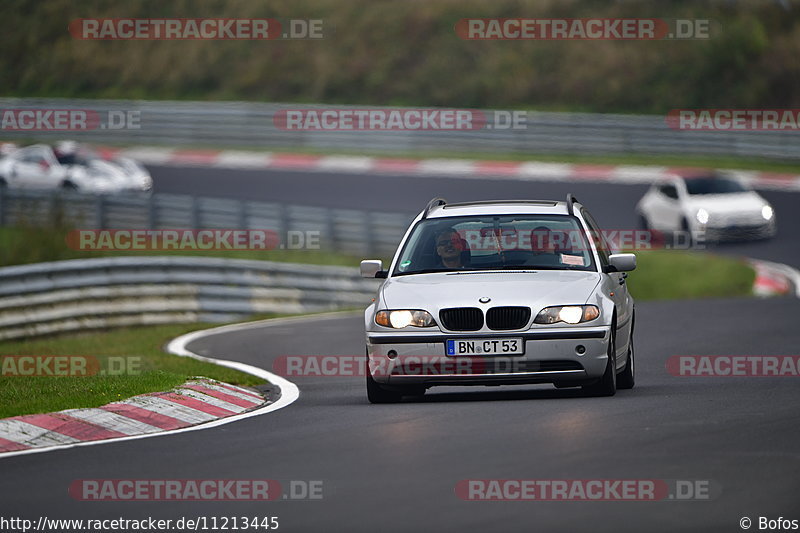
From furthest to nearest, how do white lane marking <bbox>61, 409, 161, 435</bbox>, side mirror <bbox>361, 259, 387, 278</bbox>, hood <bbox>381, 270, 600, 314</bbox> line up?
side mirror <bbox>361, 259, 387, 278</bbox> → hood <bbox>381, 270, 600, 314</bbox> → white lane marking <bbox>61, 409, 161, 435</bbox>

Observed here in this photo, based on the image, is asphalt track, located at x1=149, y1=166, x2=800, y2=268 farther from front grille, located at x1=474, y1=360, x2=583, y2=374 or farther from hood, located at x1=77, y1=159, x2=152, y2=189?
front grille, located at x1=474, y1=360, x2=583, y2=374

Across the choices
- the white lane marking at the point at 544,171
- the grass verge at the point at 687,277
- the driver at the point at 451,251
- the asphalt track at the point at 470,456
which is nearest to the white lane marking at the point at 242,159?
the white lane marking at the point at 544,171

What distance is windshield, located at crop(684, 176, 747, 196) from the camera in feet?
104

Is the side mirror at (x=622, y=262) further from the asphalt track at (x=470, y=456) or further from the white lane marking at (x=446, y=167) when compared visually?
the white lane marking at (x=446, y=167)

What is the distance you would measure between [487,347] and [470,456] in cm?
243

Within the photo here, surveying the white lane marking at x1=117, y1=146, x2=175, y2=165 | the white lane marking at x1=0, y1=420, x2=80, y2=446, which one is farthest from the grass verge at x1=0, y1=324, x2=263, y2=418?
the white lane marking at x1=117, y1=146, x2=175, y2=165

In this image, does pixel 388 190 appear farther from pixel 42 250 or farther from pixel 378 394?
pixel 378 394

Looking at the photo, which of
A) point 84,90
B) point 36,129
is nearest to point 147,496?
point 36,129

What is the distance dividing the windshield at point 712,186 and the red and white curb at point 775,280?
9.43ft

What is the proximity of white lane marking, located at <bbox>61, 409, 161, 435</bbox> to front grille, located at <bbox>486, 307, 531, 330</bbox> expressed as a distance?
2.49 meters

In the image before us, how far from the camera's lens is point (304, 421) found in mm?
11047

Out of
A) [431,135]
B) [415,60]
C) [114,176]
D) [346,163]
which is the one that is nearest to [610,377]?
[114,176]

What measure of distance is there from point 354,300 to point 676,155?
1879cm

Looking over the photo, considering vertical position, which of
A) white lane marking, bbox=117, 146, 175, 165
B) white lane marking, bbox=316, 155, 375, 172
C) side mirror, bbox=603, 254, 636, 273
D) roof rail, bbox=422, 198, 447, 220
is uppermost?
white lane marking, bbox=117, 146, 175, 165
